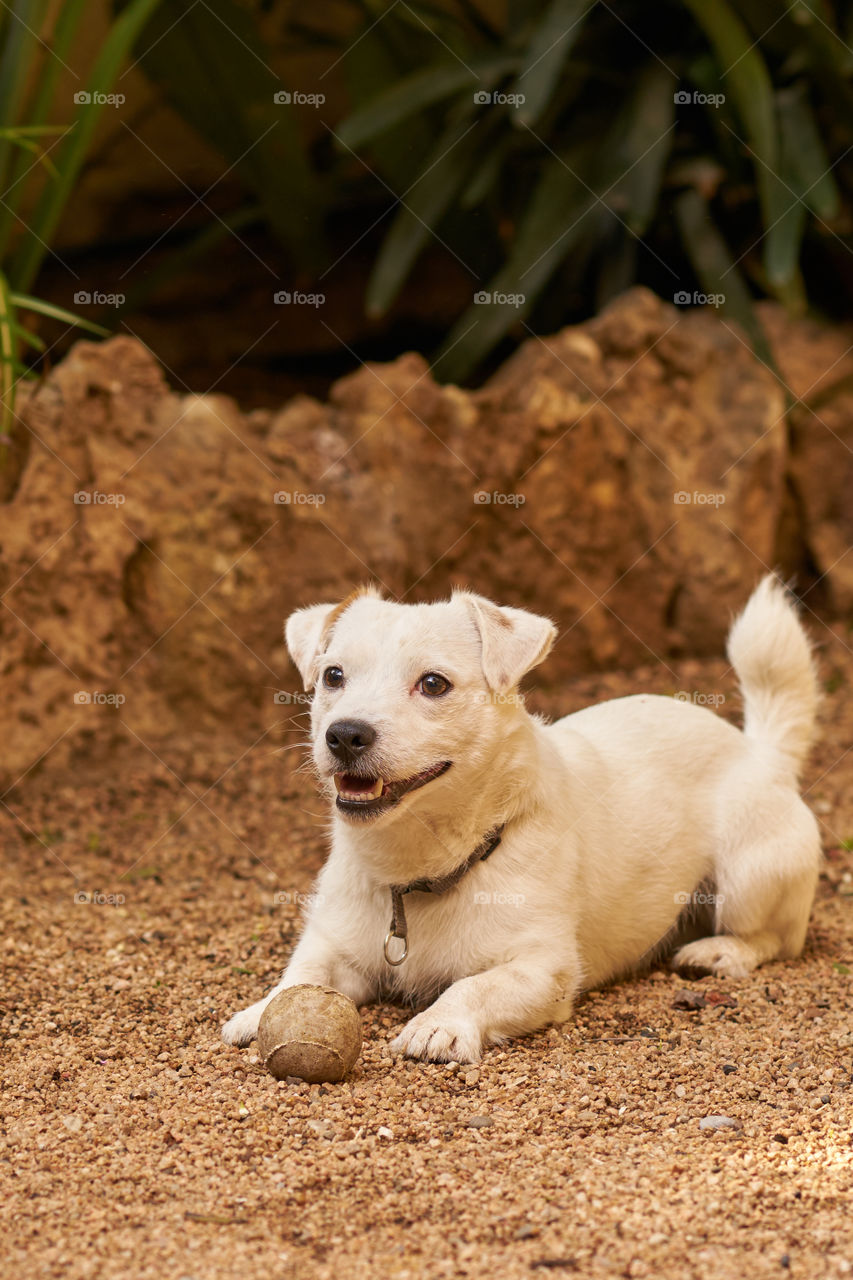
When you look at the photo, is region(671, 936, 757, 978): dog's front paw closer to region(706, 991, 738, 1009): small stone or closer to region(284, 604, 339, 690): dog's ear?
region(706, 991, 738, 1009): small stone

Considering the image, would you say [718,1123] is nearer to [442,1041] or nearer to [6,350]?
[442,1041]

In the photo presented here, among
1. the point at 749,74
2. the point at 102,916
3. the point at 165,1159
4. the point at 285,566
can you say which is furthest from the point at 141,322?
the point at 165,1159

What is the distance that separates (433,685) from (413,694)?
0.06 metres

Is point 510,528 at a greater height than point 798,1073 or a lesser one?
greater

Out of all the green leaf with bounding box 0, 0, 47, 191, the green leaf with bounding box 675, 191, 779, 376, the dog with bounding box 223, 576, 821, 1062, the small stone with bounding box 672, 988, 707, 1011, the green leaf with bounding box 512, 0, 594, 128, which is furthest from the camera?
the green leaf with bounding box 675, 191, 779, 376

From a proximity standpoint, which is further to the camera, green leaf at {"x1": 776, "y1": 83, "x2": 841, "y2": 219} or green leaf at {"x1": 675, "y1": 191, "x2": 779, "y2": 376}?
green leaf at {"x1": 675, "y1": 191, "x2": 779, "y2": 376}

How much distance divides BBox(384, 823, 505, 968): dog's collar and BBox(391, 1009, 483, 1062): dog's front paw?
0.27m

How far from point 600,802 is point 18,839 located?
257cm

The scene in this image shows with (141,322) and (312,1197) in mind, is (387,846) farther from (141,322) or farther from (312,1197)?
(141,322)

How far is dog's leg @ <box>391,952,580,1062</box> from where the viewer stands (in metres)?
3.20

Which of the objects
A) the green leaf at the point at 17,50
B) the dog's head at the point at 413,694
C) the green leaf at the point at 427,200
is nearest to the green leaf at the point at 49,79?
the green leaf at the point at 17,50

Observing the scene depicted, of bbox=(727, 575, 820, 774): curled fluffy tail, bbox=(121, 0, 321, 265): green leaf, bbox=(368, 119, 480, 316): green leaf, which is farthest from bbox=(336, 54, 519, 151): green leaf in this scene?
bbox=(727, 575, 820, 774): curled fluffy tail

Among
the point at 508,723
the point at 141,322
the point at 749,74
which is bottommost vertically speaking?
the point at 508,723

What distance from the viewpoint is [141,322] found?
896 centimetres
